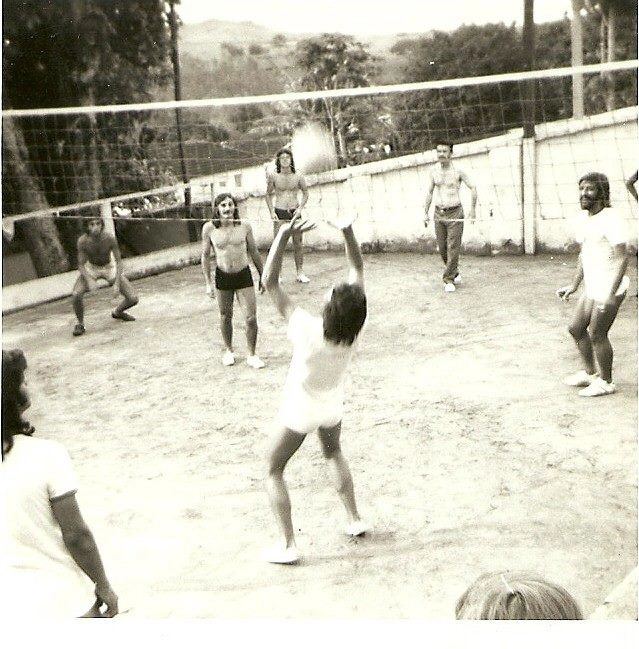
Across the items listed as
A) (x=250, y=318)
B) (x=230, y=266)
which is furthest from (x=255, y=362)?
(x=230, y=266)

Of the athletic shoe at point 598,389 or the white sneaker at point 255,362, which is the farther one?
the white sneaker at point 255,362

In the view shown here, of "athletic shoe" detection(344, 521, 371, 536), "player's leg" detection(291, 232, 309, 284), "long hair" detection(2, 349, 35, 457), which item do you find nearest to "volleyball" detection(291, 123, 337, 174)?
"player's leg" detection(291, 232, 309, 284)

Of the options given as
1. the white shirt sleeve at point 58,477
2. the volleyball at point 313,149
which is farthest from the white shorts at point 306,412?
the volleyball at point 313,149

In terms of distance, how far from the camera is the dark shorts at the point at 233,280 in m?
4.48

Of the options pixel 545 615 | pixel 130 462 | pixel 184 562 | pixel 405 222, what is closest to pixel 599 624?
pixel 545 615

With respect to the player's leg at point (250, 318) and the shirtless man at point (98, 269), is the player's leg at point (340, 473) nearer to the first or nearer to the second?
the player's leg at point (250, 318)

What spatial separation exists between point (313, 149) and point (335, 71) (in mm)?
773

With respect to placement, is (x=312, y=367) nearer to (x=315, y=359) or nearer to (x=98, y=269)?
(x=315, y=359)

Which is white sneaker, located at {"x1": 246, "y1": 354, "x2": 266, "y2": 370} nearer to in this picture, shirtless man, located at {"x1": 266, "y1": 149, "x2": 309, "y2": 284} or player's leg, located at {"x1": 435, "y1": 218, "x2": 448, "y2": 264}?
shirtless man, located at {"x1": 266, "y1": 149, "x2": 309, "y2": 284}

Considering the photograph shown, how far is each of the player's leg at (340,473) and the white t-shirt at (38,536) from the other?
3.84 feet

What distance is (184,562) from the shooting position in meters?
3.15

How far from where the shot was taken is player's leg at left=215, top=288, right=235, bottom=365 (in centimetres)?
443

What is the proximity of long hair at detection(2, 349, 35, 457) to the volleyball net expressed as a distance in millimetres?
1173

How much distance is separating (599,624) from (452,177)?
2.73 metres
